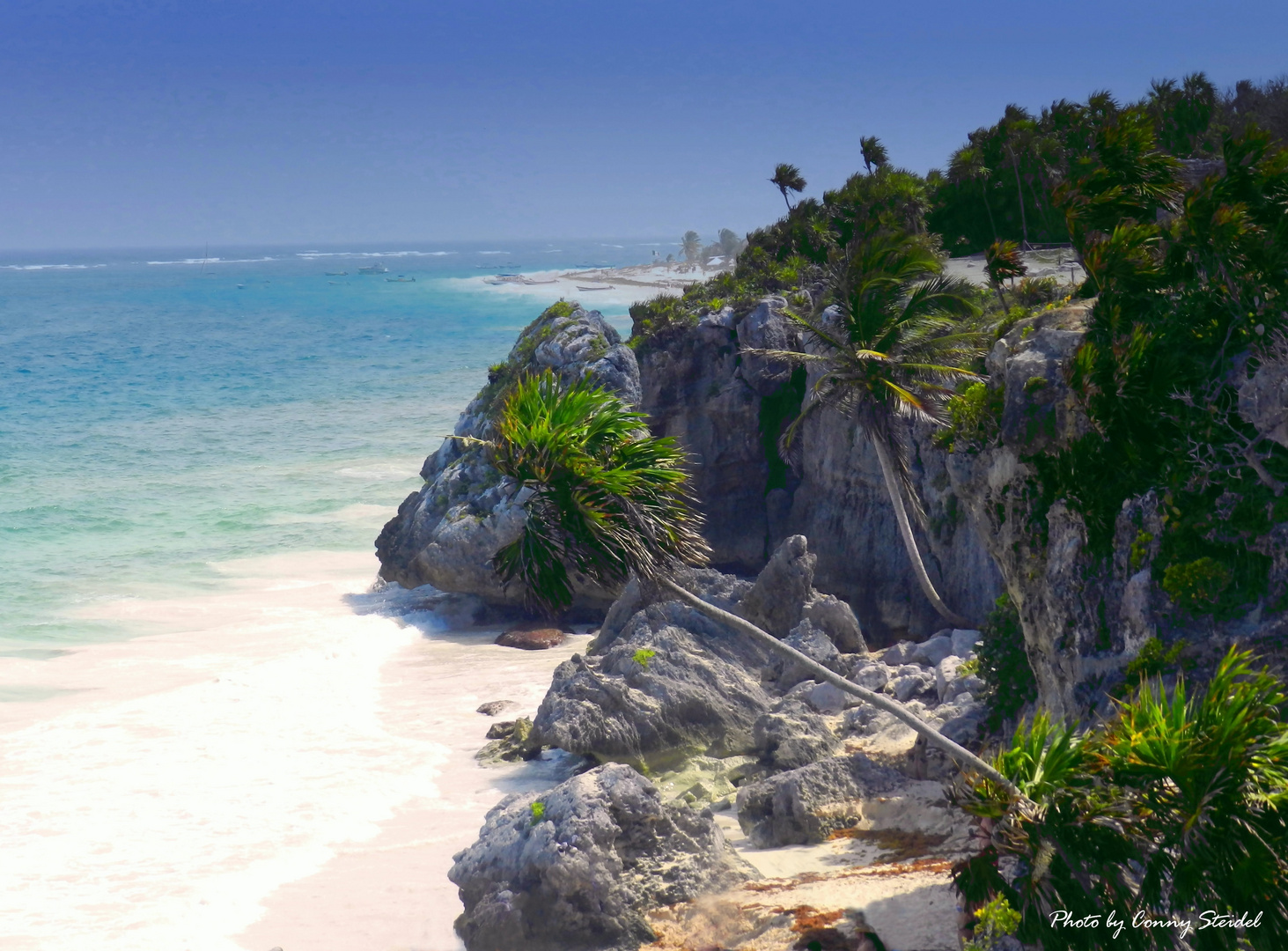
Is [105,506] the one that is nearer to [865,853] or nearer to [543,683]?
[543,683]

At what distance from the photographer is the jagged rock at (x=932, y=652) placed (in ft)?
75.0

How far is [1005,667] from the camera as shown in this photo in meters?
17.0

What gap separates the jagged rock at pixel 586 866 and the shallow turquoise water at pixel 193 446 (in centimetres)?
1888

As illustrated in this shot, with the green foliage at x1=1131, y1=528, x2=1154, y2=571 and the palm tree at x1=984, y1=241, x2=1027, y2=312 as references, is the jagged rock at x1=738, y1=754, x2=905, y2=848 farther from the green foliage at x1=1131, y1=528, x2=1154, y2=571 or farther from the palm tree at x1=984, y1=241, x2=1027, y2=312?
the palm tree at x1=984, y1=241, x2=1027, y2=312

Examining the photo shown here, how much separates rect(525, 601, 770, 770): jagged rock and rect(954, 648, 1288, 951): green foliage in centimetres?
1052

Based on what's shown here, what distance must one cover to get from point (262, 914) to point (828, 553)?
18.7m

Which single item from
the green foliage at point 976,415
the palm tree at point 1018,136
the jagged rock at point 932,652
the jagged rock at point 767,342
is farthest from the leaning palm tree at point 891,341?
the palm tree at point 1018,136

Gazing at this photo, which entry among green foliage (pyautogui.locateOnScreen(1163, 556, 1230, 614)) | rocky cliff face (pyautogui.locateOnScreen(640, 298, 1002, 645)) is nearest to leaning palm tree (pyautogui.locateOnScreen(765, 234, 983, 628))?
rocky cliff face (pyautogui.locateOnScreen(640, 298, 1002, 645))

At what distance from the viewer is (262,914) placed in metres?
15.3

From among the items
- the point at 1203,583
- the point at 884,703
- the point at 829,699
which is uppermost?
the point at 1203,583

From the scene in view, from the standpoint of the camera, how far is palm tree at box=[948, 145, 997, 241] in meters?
40.2

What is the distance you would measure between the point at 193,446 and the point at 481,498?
31.2 meters

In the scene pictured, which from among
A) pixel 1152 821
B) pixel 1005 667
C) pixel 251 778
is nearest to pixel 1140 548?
pixel 1005 667

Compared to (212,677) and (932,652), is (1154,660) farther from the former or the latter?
(212,677)
